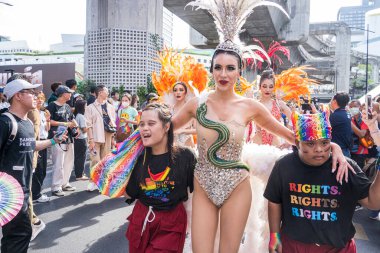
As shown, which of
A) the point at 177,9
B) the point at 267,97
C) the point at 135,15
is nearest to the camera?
the point at 267,97

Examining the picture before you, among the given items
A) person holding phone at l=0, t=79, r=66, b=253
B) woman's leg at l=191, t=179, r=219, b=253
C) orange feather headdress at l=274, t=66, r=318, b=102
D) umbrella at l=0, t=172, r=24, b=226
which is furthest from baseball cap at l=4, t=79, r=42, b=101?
orange feather headdress at l=274, t=66, r=318, b=102

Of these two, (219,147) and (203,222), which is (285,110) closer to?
(219,147)

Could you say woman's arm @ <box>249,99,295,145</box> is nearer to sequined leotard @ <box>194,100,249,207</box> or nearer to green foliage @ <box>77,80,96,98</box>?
sequined leotard @ <box>194,100,249,207</box>

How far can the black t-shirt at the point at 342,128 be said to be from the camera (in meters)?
5.54

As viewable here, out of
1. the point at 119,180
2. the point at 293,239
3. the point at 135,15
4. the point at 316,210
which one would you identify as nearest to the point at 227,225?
the point at 293,239

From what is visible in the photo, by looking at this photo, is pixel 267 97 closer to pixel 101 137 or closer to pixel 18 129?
pixel 18 129

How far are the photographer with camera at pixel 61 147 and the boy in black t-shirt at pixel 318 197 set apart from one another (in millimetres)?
4602

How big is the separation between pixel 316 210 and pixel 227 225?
622 millimetres

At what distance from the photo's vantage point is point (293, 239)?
2.22 meters

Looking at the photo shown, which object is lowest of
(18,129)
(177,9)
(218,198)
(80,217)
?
(80,217)

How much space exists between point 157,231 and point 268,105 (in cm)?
282

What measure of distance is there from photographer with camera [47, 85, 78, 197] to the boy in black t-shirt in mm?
4602

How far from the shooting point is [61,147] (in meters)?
5.98

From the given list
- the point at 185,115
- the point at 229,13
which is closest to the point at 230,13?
the point at 229,13
